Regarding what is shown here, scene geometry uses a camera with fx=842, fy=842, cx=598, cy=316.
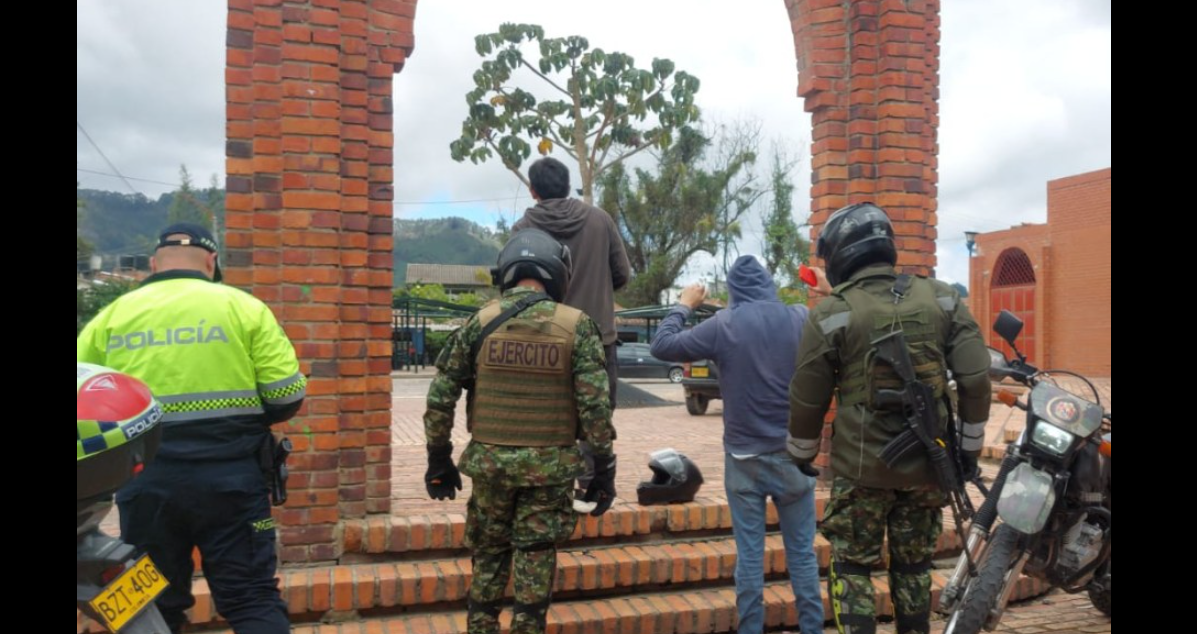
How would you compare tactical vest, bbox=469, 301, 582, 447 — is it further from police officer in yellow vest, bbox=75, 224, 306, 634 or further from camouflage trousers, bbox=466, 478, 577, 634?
police officer in yellow vest, bbox=75, 224, 306, 634

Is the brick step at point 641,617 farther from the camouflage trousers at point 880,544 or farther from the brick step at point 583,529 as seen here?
the camouflage trousers at point 880,544

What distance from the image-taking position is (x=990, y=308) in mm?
27062

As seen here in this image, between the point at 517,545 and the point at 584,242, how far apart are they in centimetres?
173

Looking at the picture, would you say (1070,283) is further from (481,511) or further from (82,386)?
(82,386)

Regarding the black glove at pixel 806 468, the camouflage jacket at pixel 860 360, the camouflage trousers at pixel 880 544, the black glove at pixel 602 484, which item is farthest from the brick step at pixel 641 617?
the camouflage jacket at pixel 860 360

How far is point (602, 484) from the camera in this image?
342cm

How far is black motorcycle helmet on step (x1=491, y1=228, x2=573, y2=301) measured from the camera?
133 inches

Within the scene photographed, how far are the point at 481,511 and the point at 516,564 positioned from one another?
242 millimetres

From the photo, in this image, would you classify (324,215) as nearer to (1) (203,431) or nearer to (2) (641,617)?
(1) (203,431)

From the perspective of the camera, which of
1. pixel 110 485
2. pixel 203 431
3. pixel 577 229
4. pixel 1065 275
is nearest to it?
pixel 110 485

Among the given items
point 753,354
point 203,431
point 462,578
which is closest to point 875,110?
point 753,354

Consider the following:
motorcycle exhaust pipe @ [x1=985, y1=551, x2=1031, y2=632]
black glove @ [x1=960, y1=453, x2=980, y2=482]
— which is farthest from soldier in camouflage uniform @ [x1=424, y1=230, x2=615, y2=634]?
motorcycle exhaust pipe @ [x1=985, y1=551, x2=1031, y2=632]

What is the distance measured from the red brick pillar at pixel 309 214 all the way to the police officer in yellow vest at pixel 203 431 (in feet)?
3.06

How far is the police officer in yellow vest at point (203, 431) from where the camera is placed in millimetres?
2799
